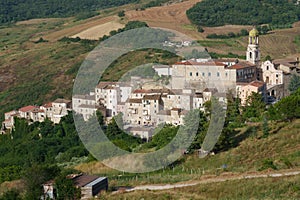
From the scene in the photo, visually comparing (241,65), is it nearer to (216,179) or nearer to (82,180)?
(216,179)

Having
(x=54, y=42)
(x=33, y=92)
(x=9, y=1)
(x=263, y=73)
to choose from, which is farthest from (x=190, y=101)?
(x=9, y=1)

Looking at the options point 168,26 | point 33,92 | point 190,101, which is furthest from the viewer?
point 168,26

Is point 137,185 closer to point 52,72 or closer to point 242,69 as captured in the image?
point 242,69

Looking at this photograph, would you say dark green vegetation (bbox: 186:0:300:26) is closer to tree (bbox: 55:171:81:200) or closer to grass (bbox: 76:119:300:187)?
grass (bbox: 76:119:300:187)

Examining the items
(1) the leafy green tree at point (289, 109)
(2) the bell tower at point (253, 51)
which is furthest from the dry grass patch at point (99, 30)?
(1) the leafy green tree at point (289, 109)


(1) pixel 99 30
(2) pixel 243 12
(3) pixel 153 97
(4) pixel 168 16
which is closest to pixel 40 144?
(3) pixel 153 97

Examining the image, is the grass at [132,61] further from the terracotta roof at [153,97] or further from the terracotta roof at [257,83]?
the terracotta roof at [257,83]

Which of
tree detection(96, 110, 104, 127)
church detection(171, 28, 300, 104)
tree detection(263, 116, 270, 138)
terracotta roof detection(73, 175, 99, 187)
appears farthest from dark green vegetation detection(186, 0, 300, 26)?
terracotta roof detection(73, 175, 99, 187)
